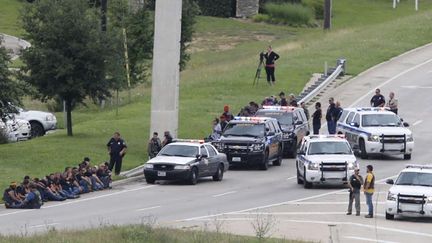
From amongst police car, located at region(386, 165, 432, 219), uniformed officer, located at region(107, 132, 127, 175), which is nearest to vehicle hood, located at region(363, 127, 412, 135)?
uniformed officer, located at region(107, 132, 127, 175)

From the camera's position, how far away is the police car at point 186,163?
38812mm

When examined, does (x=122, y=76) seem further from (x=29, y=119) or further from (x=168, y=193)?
(x=168, y=193)

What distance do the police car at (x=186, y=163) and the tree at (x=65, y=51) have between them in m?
6.82

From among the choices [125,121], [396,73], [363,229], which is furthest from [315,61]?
[363,229]

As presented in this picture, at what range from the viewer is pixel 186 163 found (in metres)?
38.8

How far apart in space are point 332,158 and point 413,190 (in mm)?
6821

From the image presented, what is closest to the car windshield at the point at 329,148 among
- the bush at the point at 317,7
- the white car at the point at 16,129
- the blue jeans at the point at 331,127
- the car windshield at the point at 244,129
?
the car windshield at the point at 244,129

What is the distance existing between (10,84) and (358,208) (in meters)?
15.4

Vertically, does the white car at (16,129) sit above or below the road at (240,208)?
above

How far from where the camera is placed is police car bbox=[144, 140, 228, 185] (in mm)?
38812

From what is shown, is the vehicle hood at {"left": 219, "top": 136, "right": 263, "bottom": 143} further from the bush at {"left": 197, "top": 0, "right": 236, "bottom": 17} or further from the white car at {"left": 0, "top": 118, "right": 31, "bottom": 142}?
the bush at {"left": 197, "top": 0, "right": 236, "bottom": 17}

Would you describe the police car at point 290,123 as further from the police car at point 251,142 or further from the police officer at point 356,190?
the police officer at point 356,190

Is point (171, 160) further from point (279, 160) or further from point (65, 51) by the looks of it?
point (65, 51)

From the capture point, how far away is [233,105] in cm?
5566
